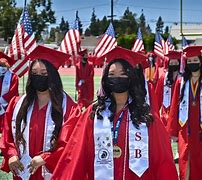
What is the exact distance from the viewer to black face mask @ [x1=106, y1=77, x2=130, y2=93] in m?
4.08

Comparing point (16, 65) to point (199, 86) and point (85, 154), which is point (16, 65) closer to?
point (199, 86)

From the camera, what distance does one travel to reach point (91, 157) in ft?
13.5

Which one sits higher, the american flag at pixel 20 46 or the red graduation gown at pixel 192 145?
the american flag at pixel 20 46

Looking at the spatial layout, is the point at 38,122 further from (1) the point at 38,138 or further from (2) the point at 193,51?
(2) the point at 193,51

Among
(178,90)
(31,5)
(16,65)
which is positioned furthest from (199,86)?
(31,5)

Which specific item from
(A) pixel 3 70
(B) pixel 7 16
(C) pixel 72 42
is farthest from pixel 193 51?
(B) pixel 7 16

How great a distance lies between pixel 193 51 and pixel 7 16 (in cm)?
5149

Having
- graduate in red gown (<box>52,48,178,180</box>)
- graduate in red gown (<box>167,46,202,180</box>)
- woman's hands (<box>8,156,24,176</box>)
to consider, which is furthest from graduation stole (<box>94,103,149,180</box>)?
graduate in red gown (<box>167,46,202,180</box>)

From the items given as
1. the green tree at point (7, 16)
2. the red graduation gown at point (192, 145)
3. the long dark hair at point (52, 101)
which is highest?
the green tree at point (7, 16)

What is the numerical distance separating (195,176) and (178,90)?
1.17 m

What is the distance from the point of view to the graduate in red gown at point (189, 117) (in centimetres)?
688

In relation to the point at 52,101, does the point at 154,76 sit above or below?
below

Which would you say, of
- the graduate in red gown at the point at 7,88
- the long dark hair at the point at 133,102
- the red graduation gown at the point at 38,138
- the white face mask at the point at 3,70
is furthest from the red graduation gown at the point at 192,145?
the white face mask at the point at 3,70

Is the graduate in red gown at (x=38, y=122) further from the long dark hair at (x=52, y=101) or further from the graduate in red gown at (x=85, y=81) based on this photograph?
the graduate in red gown at (x=85, y=81)
